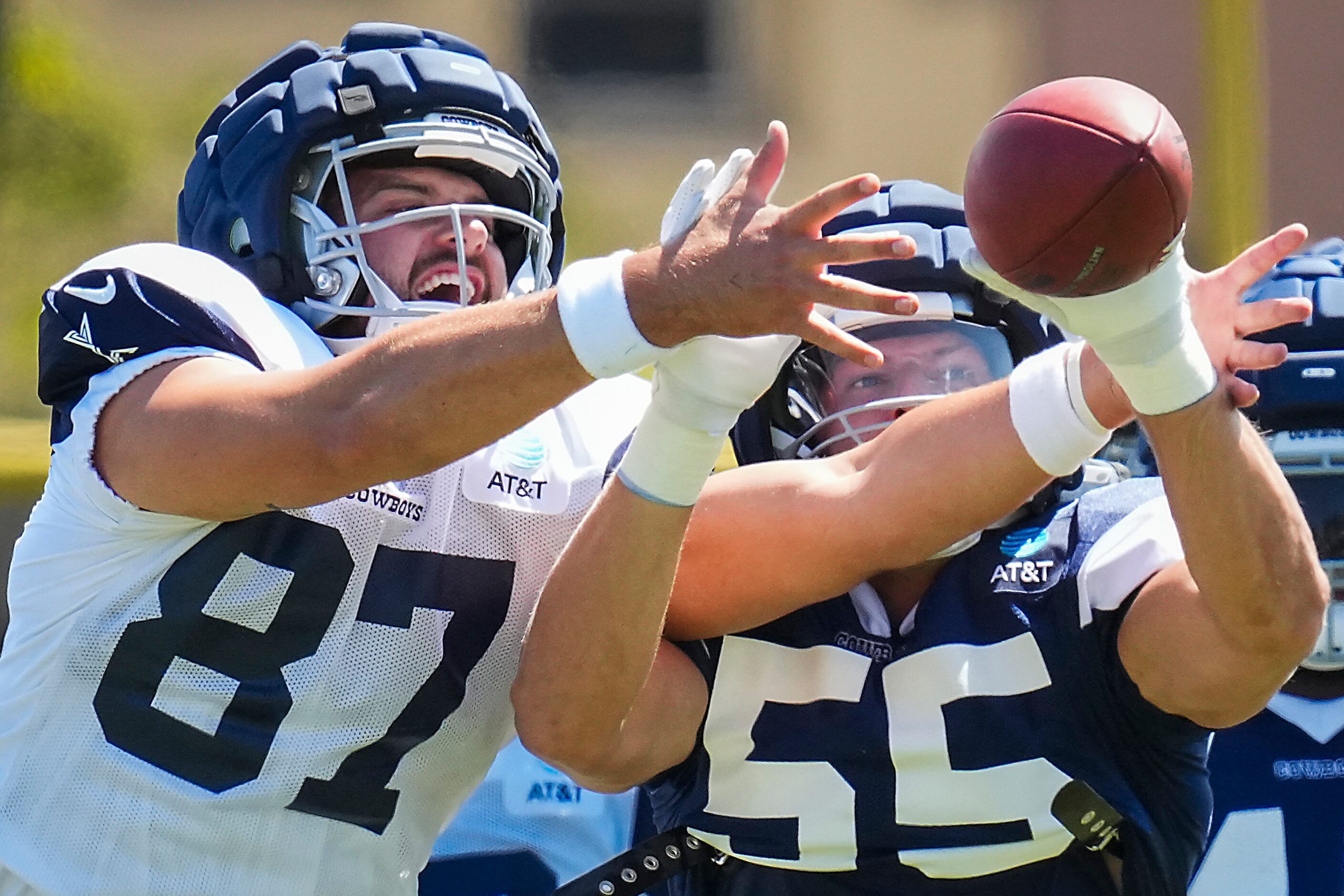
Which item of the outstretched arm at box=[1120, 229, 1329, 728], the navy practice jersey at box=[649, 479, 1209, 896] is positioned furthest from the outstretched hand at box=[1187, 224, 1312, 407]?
the navy practice jersey at box=[649, 479, 1209, 896]

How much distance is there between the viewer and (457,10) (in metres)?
5.14

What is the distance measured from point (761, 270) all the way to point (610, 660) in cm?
46

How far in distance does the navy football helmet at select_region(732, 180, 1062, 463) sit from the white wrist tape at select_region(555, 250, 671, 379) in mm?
477

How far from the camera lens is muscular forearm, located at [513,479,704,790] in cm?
165

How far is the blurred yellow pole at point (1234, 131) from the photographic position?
3.28 meters

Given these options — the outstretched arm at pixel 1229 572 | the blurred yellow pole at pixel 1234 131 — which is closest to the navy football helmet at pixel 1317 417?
the outstretched arm at pixel 1229 572

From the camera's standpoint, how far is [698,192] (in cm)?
150

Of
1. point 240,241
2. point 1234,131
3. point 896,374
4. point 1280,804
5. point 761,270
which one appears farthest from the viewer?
point 1234,131

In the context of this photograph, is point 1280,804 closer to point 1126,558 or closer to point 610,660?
point 1126,558

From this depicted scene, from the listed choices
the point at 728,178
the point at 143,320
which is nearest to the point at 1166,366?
the point at 728,178

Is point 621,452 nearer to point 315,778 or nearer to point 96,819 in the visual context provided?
point 315,778

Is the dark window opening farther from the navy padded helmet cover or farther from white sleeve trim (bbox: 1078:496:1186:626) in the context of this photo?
white sleeve trim (bbox: 1078:496:1186:626)

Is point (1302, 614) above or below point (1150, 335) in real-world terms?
below

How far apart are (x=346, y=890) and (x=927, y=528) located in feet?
2.33
